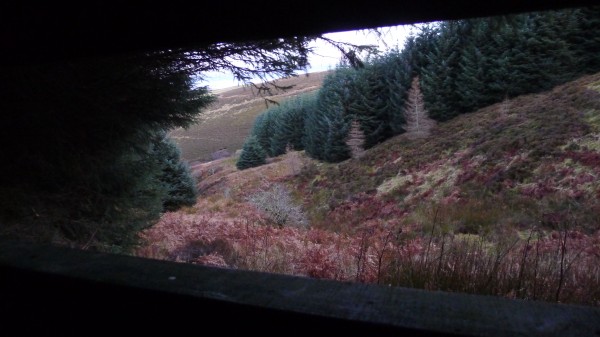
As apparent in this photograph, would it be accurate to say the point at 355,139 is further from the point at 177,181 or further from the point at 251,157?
the point at 177,181

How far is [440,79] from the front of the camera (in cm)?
2539

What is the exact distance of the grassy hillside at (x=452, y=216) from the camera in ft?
11.5

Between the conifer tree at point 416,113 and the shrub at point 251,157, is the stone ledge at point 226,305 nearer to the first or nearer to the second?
the conifer tree at point 416,113

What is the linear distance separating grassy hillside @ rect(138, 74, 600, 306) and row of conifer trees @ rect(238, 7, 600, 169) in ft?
2.94

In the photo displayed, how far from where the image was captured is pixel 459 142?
21484 millimetres

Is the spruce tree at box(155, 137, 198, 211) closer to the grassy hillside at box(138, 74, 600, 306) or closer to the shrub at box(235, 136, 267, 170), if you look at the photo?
the grassy hillside at box(138, 74, 600, 306)

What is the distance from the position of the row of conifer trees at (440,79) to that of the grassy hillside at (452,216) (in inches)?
35.3

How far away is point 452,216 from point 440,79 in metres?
15.5

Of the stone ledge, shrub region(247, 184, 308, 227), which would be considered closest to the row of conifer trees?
shrub region(247, 184, 308, 227)

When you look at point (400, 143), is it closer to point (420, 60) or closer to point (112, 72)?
point (420, 60)

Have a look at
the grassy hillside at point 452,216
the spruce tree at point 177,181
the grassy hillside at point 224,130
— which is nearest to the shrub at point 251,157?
the grassy hillside at point 224,130

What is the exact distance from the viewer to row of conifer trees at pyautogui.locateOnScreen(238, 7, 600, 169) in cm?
1694

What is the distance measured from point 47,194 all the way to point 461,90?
23279 millimetres

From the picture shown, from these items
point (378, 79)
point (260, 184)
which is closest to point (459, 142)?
point (378, 79)
